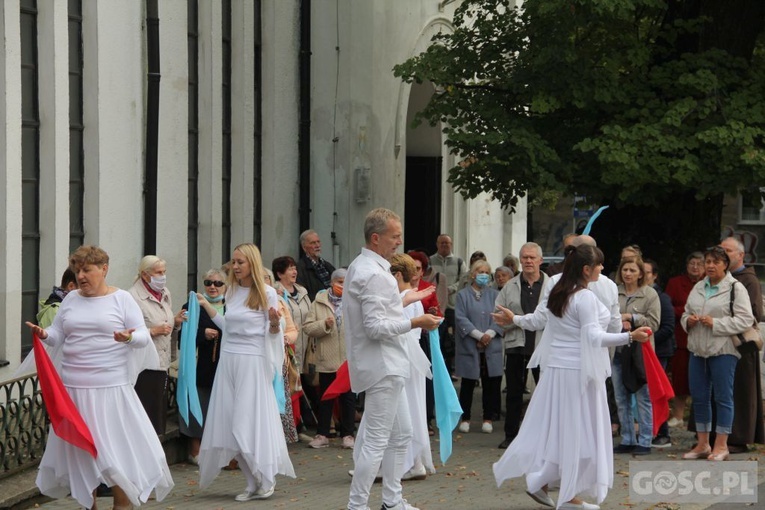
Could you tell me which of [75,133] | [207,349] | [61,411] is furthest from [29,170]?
[61,411]

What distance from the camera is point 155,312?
12297 millimetres

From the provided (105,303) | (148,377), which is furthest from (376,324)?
(148,377)

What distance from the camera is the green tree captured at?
52.9 feet

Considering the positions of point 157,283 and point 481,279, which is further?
point 481,279

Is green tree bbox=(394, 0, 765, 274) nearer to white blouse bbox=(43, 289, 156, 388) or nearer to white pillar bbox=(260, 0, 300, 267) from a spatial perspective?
white pillar bbox=(260, 0, 300, 267)

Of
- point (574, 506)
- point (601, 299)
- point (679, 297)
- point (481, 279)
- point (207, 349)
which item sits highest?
point (601, 299)

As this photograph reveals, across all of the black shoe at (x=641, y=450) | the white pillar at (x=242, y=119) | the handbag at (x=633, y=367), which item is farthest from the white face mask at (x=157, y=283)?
the white pillar at (x=242, y=119)

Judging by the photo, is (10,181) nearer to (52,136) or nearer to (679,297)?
(52,136)

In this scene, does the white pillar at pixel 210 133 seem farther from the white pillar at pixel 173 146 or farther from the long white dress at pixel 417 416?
the long white dress at pixel 417 416

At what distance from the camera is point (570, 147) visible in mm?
17094

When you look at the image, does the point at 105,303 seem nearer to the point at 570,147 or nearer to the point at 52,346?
the point at 52,346

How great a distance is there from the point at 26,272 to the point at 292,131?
665cm

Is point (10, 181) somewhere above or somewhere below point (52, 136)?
below

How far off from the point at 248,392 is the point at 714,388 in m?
4.60
